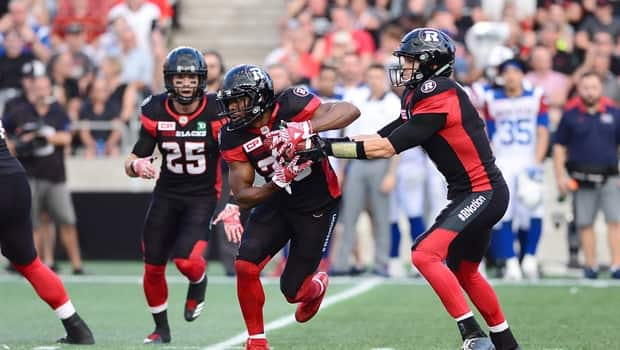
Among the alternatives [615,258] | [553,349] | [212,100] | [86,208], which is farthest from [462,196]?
[86,208]

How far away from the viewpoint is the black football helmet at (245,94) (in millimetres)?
7285

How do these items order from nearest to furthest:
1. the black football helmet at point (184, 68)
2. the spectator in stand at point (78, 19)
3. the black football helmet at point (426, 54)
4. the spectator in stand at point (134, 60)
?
the black football helmet at point (426, 54)
the black football helmet at point (184, 68)
the spectator in stand at point (134, 60)
the spectator in stand at point (78, 19)

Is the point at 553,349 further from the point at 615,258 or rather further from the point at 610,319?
the point at 615,258

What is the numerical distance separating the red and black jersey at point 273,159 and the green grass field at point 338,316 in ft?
3.20

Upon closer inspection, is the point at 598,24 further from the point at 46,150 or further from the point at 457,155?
the point at 457,155

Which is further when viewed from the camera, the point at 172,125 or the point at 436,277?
the point at 172,125

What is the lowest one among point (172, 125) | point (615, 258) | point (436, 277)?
point (615, 258)

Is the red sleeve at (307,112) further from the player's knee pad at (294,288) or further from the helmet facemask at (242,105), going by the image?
the player's knee pad at (294,288)

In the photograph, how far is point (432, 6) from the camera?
1667 cm

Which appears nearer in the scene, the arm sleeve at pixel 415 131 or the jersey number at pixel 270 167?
the arm sleeve at pixel 415 131

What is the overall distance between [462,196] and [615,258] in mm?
5747

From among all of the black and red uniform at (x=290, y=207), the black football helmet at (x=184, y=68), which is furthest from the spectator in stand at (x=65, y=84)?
the black and red uniform at (x=290, y=207)

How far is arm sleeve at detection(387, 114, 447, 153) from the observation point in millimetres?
7156

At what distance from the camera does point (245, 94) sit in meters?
7.29
